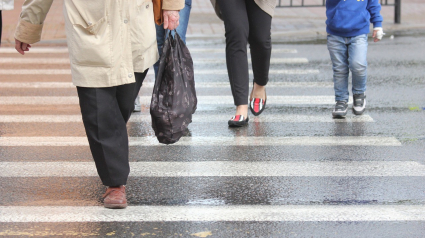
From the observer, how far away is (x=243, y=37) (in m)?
5.49

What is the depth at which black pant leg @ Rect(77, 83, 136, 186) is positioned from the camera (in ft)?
11.9

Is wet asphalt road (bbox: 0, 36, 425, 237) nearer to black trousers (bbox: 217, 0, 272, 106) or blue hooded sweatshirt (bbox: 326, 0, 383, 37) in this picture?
black trousers (bbox: 217, 0, 272, 106)

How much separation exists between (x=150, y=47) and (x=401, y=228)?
5.80ft

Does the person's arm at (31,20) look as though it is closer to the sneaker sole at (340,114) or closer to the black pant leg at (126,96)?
the black pant leg at (126,96)

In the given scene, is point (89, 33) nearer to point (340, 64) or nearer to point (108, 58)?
point (108, 58)

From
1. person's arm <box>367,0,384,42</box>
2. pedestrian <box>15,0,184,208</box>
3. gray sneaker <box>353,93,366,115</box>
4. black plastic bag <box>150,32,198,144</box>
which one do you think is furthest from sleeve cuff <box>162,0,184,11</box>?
gray sneaker <box>353,93,366,115</box>

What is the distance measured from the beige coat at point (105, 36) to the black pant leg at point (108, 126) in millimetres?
91

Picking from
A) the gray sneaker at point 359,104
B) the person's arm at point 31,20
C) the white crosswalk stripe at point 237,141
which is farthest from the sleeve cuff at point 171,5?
the gray sneaker at point 359,104

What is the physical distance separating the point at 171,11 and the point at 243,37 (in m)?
1.72

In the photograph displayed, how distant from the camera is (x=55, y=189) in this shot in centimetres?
415

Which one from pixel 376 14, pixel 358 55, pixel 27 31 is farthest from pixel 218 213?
pixel 376 14

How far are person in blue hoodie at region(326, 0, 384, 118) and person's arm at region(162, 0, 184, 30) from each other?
2.43 metres

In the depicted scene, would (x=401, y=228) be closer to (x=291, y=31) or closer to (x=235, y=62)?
Result: (x=235, y=62)

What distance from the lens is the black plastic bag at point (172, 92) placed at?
3941mm
